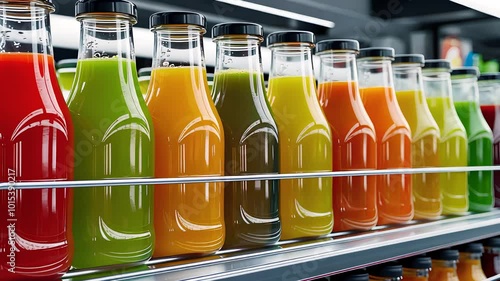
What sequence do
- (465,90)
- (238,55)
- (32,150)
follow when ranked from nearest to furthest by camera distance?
1. (32,150)
2. (238,55)
3. (465,90)

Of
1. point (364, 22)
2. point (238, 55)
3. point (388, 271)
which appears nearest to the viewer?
point (238, 55)

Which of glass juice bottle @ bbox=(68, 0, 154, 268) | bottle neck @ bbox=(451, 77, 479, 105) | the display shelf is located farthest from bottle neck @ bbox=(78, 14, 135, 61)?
bottle neck @ bbox=(451, 77, 479, 105)

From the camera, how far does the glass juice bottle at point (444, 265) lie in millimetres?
1075

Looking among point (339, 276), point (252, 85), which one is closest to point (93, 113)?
point (252, 85)

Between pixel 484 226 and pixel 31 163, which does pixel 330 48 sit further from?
pixel 31 163

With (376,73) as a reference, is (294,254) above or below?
below

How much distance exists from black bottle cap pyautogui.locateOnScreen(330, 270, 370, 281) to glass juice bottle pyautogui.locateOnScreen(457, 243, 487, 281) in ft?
1.17

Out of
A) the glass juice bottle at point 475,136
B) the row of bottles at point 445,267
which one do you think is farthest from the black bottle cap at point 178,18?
the glass juice bottle at point 475,136

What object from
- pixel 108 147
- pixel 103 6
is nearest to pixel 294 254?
pixel 108 147

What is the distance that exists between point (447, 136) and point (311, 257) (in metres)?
0.53

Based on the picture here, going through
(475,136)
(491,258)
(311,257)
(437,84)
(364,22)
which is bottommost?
(491,258)

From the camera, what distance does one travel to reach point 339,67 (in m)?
0.98

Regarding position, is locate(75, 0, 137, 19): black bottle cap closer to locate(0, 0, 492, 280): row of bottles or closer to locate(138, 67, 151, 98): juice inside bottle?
locate(0, 0, 492, 280): row of bottles

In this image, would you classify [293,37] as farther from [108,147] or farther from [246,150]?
[108,147]
